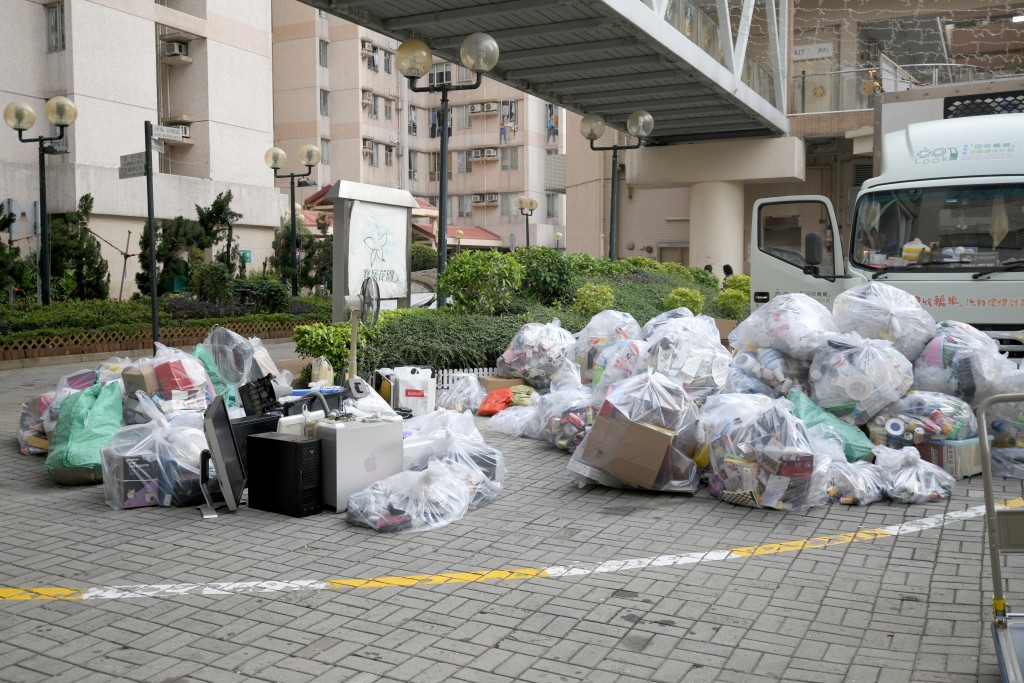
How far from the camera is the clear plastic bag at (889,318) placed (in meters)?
7.48

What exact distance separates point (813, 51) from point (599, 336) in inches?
809

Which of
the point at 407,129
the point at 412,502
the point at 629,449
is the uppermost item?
the point at 407,129

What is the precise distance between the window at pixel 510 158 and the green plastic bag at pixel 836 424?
51.2 m

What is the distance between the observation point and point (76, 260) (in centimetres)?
2030

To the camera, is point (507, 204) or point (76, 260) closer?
point (76, 260)

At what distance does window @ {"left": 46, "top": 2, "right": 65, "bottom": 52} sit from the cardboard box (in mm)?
27434

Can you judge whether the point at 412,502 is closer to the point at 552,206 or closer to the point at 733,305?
the point at 733,305

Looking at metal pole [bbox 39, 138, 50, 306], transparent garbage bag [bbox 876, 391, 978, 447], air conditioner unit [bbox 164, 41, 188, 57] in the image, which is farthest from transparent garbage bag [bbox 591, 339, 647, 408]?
air conditioner unit [bbox 164, 41, 188, 57]

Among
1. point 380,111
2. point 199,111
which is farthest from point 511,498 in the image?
point 380,111

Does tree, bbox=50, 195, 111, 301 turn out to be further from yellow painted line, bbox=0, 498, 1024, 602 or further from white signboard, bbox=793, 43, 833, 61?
white signboard, bbox=793, 43, 833, 61

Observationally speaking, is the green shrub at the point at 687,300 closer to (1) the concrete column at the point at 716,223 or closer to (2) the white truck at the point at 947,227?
(2) the white truck at the point at 947,227

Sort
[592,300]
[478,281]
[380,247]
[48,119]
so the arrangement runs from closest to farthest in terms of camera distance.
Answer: [380,247], [478,281], [592,300], [48,119]

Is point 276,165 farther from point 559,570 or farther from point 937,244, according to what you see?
point 559,570

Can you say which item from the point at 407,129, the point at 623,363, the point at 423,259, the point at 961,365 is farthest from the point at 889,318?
the point at 407,129
